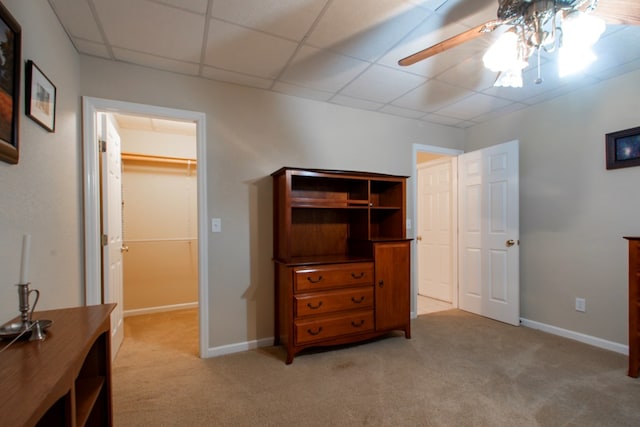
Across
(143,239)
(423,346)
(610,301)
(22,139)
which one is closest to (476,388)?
(423,346)

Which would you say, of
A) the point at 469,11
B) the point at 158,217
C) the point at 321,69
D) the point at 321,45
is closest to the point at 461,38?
the point at 469,11

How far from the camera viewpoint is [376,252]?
2770mm

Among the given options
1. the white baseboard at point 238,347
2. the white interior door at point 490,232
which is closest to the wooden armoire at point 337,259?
the white baseboard at point 238,347

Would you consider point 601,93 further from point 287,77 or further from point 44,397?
point 44,397

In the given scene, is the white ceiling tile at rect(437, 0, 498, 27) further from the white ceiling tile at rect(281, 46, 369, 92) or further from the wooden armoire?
the wooden armoire

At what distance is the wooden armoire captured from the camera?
247 cm

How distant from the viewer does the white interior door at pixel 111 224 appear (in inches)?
93.6

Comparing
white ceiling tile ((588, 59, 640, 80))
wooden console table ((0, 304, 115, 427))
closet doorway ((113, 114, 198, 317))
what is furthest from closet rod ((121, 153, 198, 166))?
white ceiling tile ((588, 59, 640, 80))

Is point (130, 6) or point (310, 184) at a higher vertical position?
point (130, 6)

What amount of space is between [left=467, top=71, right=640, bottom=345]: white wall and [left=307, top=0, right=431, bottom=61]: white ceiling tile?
2.13 metres

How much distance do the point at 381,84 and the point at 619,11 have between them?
1.59 meters

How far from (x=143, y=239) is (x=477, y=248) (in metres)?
4.24

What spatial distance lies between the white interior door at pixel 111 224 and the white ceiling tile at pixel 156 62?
55cm

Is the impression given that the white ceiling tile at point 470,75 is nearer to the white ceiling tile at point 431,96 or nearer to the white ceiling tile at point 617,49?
the white ceiling tile at point 431,96
